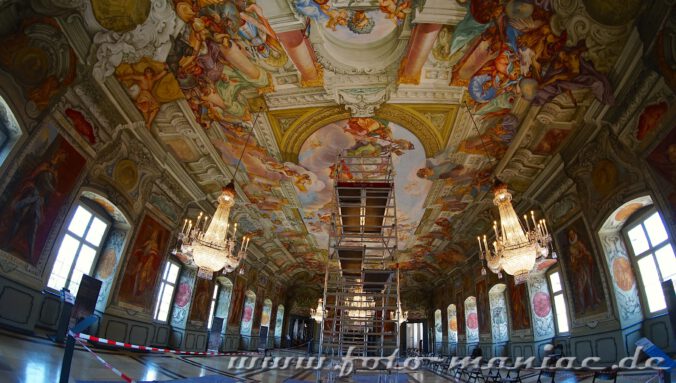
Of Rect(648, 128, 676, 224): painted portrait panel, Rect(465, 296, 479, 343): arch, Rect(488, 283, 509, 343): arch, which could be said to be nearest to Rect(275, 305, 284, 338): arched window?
Rect(465, 296, 479, 343): arch

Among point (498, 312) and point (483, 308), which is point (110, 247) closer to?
→ point (498, 312)

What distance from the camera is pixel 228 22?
571 cm

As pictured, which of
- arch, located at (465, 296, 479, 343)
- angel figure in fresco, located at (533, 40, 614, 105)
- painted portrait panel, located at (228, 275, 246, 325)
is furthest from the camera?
arch, located at (465, 296, 479, 343)

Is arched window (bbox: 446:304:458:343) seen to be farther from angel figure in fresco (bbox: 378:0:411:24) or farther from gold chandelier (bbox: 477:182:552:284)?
angel figure in fresco (bbox: 378:0:411:24)

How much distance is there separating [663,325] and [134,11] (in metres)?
10.7

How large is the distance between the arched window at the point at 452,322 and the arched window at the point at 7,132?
20.4 meters

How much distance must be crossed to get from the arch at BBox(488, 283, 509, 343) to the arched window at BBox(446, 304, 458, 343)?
244 inches

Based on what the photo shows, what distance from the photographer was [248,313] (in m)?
19.1

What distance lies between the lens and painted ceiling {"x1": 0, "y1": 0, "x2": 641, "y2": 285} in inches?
211

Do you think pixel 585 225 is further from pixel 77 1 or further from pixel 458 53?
pixel 77 1

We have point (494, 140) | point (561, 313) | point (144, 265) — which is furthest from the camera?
point (561, 313)

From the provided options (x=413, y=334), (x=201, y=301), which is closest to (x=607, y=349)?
(x=201, y=301)

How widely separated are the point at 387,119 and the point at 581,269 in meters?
6.04

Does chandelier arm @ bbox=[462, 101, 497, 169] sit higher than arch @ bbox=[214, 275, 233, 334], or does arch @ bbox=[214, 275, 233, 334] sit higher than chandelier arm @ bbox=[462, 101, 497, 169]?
chandelier arm @ bbox=[462, 101, 497, 169]
